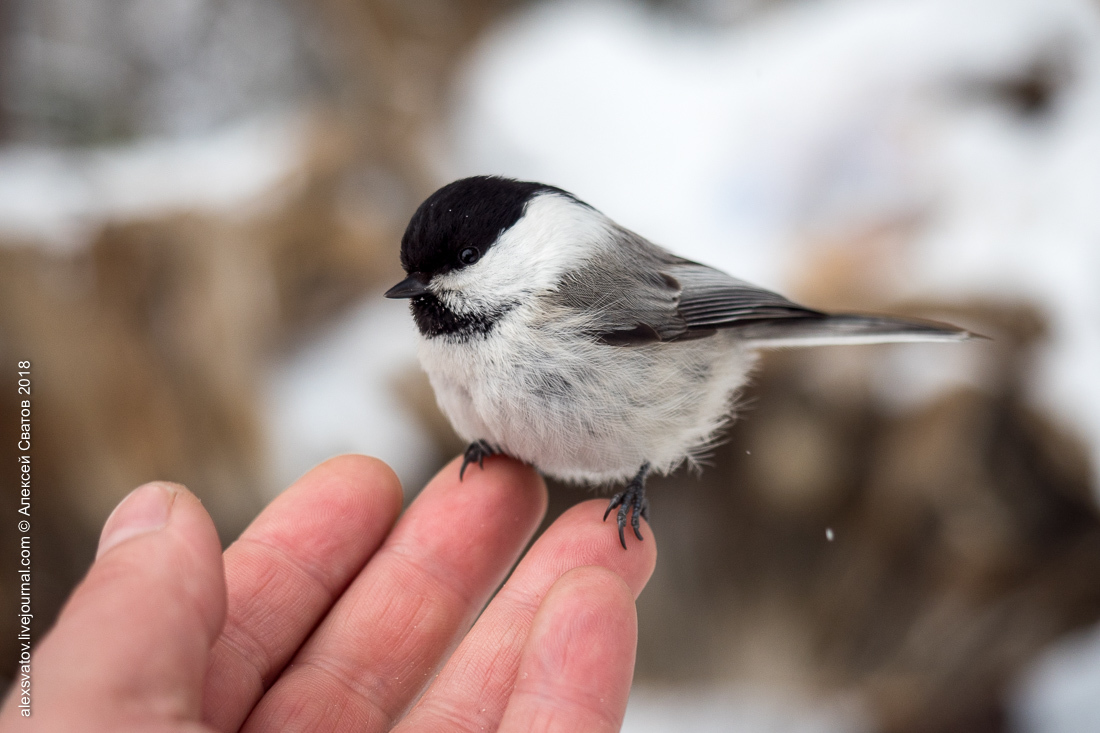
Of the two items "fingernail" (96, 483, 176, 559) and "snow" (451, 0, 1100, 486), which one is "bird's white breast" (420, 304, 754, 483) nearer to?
"fingernail" (96, 483, 176, 559)

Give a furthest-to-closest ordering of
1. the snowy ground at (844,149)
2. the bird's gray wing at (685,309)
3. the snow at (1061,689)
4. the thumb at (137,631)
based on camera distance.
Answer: the snowy ground at (844,149), the snow at (1061,689), the bird's gray wing at (685,309), the thumb at (137,631)

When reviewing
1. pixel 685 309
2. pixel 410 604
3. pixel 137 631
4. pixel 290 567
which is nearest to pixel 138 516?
pixel 137 631

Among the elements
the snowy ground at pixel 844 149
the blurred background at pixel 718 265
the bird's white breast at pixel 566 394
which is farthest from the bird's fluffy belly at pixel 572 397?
the snowy ground at pixel 844 149

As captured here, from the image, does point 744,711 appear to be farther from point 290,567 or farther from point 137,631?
point 137,631

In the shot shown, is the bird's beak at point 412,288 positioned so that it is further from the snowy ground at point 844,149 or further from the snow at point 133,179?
the snow at point 133,179

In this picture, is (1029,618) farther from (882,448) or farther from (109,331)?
(109,331)

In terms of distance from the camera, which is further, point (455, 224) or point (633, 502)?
point (633, 502)
